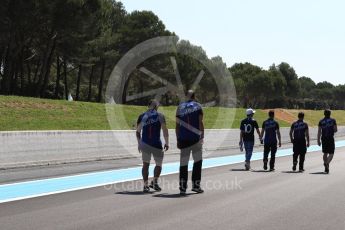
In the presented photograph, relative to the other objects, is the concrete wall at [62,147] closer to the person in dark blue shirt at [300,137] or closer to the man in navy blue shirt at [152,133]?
the man in navy blue shirt at [152,133]

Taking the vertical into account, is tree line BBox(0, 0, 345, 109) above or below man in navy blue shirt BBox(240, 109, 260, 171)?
above

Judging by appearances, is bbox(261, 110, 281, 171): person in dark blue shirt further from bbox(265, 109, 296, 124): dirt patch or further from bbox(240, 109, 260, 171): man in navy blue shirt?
bbox(265, 109, 296, 124): dirt patch

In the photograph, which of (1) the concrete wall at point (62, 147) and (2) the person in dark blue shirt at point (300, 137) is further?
(1) the concrete wall at point (62, 147)

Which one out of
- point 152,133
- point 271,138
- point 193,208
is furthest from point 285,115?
point 193,208

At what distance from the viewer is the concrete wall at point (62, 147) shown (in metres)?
16.4

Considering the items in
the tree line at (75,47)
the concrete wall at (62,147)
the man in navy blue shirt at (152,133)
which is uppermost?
the tree line at (75,47)

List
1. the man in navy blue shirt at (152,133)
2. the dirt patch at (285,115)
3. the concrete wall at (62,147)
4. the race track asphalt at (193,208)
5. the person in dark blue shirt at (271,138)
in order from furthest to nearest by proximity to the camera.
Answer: the dirt patch at (285,115)
the person in dark blue shirt at (271,138)
the concrete wall at (62,147)
the man in navy blue shirt at (152,133)
the race track asphalt at (193,208)

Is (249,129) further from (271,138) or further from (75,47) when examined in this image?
(75,47)

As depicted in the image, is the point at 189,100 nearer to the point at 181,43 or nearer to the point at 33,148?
the point at 33,148

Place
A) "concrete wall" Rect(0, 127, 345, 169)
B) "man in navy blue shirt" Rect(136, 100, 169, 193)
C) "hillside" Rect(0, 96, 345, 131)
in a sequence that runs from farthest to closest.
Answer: "hillside" Rect(0, 96, 345, 131), "concrete wall" Rect(0, 127, 345, 169), "man in navy blue shirt" Rect(136, 100, 169, 193)

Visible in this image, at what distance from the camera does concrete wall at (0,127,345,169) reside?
53.7 ft

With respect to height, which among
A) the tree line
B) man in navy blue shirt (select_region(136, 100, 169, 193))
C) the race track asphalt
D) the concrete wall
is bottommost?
the race track asphalt

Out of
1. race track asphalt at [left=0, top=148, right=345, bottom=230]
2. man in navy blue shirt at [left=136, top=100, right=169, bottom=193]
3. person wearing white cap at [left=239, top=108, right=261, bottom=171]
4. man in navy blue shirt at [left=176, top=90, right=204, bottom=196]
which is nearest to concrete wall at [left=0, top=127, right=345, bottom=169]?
race track asphalt at [left=0, top=148, right=345, bottom=230]

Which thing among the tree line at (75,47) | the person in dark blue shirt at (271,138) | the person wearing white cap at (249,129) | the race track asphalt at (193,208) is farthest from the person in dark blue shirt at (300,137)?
the tree line at (75,47)
